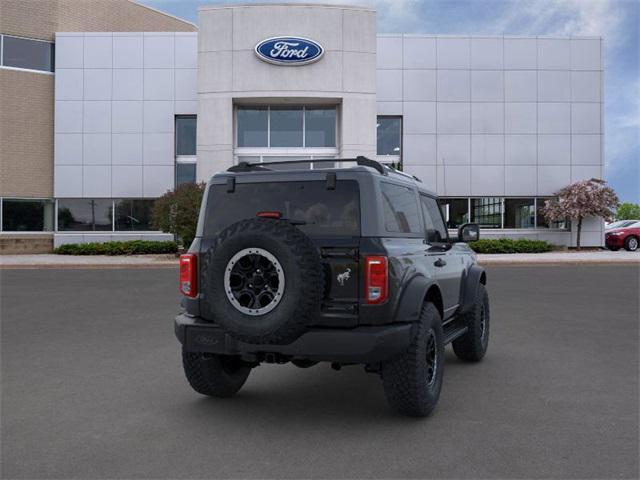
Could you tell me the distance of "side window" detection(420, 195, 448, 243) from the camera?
224 inches

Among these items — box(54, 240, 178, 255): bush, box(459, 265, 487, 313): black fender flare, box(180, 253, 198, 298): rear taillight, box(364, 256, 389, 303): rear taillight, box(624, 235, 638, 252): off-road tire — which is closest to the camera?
box(364, 256, 389, 303): rear taillight

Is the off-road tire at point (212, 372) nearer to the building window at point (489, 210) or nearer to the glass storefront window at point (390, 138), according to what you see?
the glass storefront window at point (390, 138)

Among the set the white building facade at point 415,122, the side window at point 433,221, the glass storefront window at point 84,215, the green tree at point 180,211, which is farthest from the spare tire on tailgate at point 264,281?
the glass storefront window at point 84,215

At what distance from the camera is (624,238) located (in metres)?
28.9

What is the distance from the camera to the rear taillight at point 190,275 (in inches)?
185

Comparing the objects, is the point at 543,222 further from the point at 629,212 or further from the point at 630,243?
the point at 629,212

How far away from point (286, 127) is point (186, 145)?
519cm

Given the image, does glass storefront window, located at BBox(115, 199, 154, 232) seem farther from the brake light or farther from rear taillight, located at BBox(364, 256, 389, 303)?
rear taillight, located at BBox(364, 256, 389, 303)

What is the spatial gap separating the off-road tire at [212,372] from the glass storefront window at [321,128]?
2316cm

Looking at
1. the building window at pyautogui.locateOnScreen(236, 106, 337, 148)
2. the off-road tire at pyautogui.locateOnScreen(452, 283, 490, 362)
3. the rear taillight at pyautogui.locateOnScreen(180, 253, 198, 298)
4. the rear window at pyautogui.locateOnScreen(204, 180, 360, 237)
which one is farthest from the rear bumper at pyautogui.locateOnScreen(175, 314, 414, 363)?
the building window at pyautogui.locateOnScreen(236, 106, 337, 148)

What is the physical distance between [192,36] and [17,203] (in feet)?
37.9

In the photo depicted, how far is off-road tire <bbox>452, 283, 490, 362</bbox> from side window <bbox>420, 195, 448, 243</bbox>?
32.6 inches

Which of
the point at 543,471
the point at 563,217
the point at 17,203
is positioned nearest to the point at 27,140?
the point at 17,203

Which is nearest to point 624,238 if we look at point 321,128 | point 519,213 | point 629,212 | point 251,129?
point 519,213
